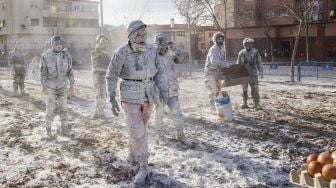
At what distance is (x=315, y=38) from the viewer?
125 ft

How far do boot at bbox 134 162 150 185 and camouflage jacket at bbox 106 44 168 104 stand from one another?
3.00 feet

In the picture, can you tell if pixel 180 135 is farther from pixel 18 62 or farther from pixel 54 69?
pixel 18 62

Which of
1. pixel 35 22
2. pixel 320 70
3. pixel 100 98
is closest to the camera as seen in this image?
pixel 100 98

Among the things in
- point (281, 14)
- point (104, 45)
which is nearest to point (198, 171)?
point (104, 45)

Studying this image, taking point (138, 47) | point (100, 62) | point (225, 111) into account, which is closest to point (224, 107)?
point (225, 111)

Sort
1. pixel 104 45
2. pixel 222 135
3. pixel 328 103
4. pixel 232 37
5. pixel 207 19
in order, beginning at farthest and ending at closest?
1. pixel 232 37
2. pixel 207 19
3. pixel 328 103
4. pixel 104 45
5. pixel 222 135

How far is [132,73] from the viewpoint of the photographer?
5547 millimetres

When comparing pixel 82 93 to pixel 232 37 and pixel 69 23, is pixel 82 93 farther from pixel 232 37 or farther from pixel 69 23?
pixel 69 23

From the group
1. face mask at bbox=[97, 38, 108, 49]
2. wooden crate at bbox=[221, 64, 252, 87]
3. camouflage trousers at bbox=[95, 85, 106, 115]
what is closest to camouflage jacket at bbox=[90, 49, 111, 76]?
face mask at bbox=[97, 38, 108, 49]

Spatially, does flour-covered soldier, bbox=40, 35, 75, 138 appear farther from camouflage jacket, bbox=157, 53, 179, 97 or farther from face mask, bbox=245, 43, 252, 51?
face mask, bbox=245, 43, 252, 51

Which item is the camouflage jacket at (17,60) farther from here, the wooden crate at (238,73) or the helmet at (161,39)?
the helmet at (161,39)

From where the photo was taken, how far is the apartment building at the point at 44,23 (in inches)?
2258

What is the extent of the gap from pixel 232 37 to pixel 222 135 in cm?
3707

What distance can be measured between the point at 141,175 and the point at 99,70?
5.03 meters
